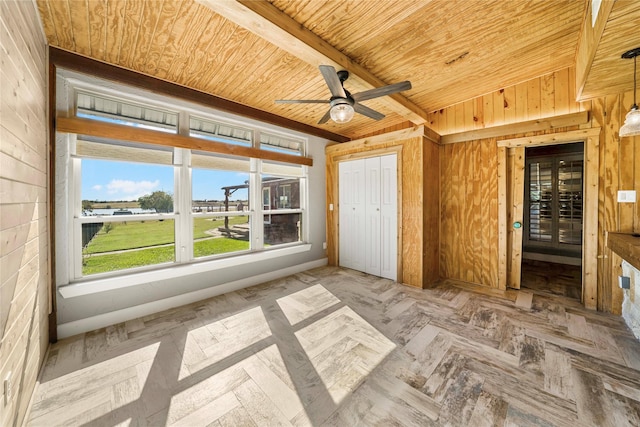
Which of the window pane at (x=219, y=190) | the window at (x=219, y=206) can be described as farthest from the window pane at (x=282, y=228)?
the window pane at (x=219, y=190)

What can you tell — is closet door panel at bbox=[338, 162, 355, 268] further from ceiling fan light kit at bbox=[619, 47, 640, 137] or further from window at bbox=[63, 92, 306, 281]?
ceiling fan light kit at bbox=[619, 47, 640, 137]

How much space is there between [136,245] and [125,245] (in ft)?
0.35

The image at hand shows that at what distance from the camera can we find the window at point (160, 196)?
2531mm

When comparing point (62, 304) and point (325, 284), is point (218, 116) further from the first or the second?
point (325, 284)

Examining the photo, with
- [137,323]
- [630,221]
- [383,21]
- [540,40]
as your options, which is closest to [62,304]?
[137,323]

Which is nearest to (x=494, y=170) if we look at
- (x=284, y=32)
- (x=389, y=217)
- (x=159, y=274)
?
(x=389, y=217)

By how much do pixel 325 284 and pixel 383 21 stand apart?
3.34 meters

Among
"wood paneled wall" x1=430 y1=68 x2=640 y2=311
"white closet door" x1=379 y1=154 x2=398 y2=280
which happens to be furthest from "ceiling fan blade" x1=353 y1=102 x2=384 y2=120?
"wood paneled wall" x1=430 y1=68 x2=640 y2=311

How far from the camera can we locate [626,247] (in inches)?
79.4

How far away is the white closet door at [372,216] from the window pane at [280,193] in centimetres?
135

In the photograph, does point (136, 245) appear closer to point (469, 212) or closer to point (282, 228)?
point (282, 228)

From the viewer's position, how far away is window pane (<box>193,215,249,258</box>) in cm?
330

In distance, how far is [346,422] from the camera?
142 cm

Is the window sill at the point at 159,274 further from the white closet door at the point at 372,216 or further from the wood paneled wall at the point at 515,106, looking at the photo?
the wood paneled wall at the point at 515,106
